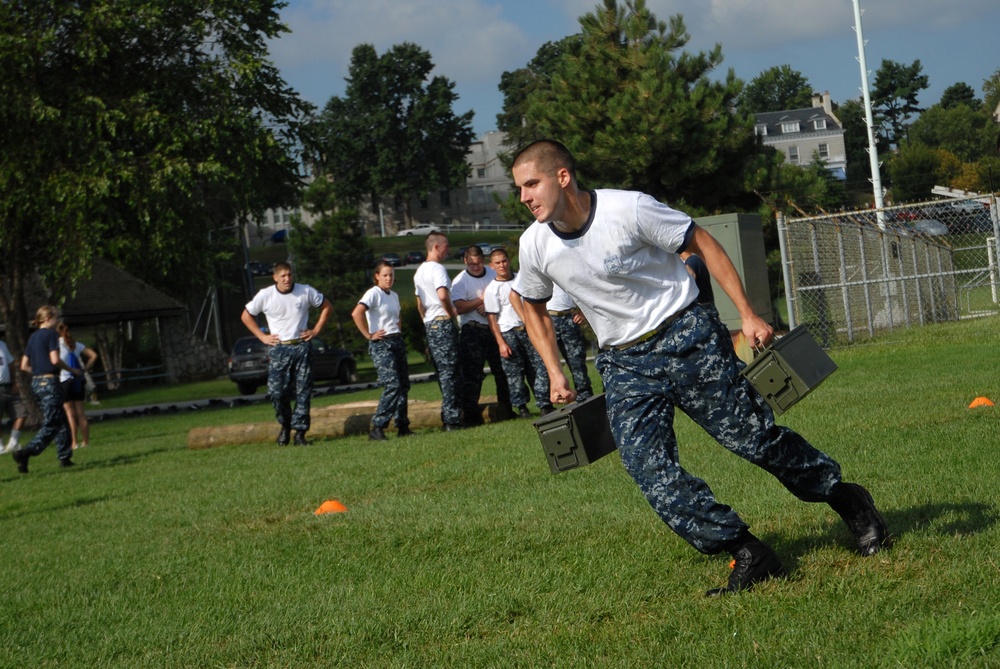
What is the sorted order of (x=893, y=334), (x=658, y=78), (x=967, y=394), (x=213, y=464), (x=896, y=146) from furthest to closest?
(x=896, y=146) → (x=658, y=78) → (x=893, y=334) → (x=213, y=464) → (x=967, y=394)

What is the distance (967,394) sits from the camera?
11.1m

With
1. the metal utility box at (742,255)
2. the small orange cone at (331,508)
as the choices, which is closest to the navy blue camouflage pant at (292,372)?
the small orange cone at (331,508)

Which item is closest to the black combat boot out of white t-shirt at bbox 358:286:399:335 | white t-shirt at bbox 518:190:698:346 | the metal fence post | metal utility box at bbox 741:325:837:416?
metal utility box at bbox 741:325:837:416

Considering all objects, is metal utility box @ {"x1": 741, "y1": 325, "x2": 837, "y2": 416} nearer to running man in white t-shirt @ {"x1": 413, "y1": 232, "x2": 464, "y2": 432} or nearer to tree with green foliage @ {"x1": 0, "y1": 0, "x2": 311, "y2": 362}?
running man in white t-shirt @ {"x1": 413, "y1": 232, "x2": 464, "y2": 432}

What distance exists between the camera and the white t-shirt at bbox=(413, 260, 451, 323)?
13.6 meters

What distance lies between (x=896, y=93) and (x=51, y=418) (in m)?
109

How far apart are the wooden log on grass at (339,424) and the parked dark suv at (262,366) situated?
A: 17.2 meters

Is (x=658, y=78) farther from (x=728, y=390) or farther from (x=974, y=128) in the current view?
Answer: (x=974, y=128)

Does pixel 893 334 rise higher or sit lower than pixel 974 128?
lower

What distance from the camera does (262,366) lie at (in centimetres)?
3328

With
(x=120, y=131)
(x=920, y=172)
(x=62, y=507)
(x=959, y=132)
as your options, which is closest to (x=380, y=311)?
(x=62, y=507)

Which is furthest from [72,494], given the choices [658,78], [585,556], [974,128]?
[974,128]

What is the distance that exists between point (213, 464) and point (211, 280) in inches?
1268

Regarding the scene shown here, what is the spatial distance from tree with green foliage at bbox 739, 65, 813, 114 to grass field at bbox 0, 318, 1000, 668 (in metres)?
127
